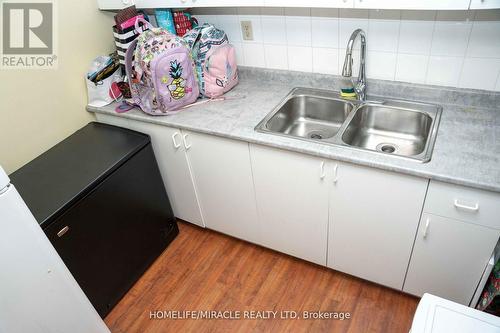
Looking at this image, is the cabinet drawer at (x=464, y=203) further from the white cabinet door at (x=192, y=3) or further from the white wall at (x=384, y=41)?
the white cabinet door at (x=192, y=3)

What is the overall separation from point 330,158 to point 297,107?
546 millimetres

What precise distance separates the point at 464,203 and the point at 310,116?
885mm

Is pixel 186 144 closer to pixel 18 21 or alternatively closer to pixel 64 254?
pixel 64 254

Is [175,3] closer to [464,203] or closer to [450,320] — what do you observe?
[464,203]

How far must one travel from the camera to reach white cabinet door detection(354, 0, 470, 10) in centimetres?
122

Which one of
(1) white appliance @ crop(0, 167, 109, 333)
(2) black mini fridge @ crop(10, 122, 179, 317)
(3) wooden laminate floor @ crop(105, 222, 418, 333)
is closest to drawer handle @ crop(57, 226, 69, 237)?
(2) black mini fridge @ crop(10, 122, 179, 317)

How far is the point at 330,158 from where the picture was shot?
145 centimetres

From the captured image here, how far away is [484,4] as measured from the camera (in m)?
1.18

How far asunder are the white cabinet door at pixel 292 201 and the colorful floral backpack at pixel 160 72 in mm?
500

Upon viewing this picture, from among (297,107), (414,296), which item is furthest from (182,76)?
(414,296)

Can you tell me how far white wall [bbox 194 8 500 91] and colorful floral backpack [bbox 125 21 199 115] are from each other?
0.38m

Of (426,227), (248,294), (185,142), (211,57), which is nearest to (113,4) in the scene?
(211,57)

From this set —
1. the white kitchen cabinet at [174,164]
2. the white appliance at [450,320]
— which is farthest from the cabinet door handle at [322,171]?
the white kitchen cabinet at [174,164]

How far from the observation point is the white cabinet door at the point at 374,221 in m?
1.39
